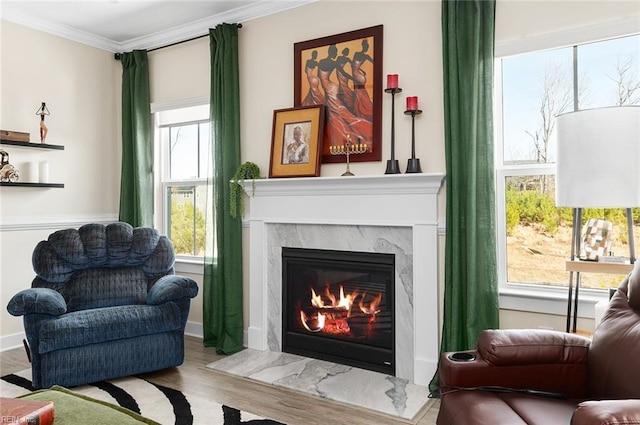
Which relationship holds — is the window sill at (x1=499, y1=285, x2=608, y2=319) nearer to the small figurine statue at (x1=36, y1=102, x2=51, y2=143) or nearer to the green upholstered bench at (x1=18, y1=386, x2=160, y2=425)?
the green upholstered bench at (x1=18, y1=386, x2=160, y2=425)

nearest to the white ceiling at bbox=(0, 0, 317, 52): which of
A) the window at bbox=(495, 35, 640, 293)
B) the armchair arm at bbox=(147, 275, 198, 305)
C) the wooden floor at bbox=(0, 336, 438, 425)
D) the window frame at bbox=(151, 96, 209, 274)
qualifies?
the window frame at bbox=(151, 96, 209, 274)

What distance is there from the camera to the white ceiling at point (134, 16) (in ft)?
12.1

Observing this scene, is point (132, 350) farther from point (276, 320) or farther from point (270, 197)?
point (270, 197)

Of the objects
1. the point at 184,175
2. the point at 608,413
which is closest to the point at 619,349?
the point at 608,413

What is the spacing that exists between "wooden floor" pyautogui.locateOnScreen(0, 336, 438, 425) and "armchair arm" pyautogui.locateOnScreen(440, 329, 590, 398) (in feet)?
2.84

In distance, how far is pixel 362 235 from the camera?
3.31 metres

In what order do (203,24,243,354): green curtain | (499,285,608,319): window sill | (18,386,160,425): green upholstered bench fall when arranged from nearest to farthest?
(18,386,160,425): green upholstered bench
(499,285,608,319): window sill
(203,24,243,354): green curtain

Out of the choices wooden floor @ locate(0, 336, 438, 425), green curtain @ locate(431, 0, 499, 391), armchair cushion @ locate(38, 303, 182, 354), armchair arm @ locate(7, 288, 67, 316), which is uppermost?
green curtain @ locate(431, 0, 499, 391)

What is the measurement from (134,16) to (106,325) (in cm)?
260

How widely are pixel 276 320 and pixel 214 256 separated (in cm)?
76

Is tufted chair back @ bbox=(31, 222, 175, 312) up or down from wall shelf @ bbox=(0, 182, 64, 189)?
down

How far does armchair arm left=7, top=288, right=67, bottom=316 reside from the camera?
282 centimetres

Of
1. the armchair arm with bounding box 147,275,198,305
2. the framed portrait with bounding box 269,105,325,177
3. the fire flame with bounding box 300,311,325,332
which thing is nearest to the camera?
the armchair arm with bounding box 147,275,198,305

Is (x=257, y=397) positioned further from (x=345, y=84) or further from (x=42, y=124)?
(x=42, y=124)
